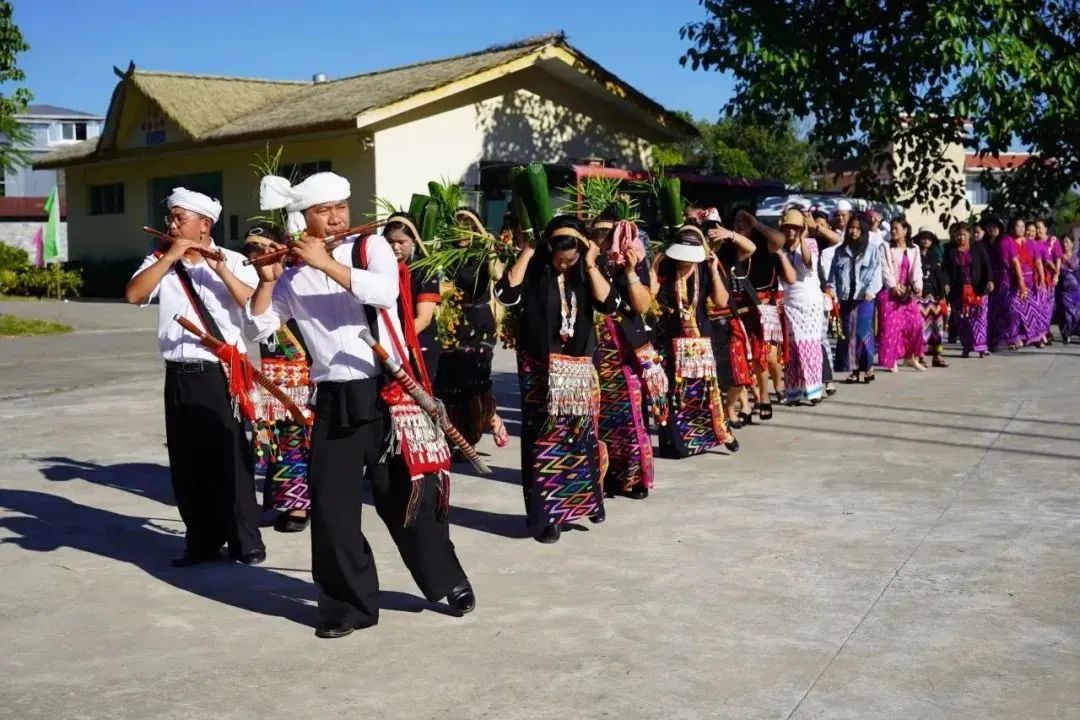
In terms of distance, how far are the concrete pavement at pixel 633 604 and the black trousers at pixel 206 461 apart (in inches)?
8.2

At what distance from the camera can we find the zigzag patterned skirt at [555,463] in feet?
22.9

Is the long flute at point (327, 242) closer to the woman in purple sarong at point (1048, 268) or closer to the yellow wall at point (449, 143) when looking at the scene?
the woman in purple sarong at point (1048, 268)

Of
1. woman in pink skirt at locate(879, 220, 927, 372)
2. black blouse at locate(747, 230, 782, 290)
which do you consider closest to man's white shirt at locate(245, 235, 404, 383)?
black blouse at locate(747, 230, 782, 290)

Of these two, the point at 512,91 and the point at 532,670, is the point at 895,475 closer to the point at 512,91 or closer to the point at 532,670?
the point at 532,670

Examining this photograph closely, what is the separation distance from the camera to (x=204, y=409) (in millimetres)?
6469

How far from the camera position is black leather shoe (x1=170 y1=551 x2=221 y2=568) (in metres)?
6.58

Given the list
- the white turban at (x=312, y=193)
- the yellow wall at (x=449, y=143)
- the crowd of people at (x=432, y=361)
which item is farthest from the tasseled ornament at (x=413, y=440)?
the yellow wall at (x=449, y=143)

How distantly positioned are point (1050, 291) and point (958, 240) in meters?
2.60

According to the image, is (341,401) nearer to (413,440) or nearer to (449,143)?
(413,440)

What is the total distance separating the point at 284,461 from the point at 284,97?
23.7 meters

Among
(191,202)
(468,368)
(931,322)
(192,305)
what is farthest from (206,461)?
(931,322)

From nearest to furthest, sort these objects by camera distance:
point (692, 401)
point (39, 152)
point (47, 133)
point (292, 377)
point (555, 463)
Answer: point (555, 463)
point (292, 377)
point (692, 401)
point (39, 152)
point (47, 133)

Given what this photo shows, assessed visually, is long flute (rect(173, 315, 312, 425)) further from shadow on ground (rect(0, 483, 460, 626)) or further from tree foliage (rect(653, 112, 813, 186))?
tree foliage (rect(653, 112, 813, 186))

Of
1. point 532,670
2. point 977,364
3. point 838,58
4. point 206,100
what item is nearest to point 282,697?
point 532,670
